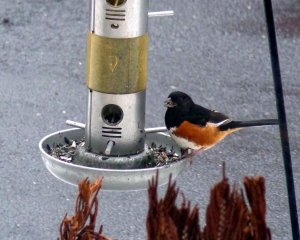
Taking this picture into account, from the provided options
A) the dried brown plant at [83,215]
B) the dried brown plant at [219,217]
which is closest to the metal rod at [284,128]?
the dried brown plant at [219,217]

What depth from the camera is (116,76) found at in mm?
2951

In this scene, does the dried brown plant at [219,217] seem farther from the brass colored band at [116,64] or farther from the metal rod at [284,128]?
the brass colored band at [116,64]

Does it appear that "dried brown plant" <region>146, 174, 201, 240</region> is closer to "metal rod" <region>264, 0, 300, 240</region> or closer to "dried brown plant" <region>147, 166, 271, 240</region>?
"dried brown plant" <region>147, 166, 271, 240</region>

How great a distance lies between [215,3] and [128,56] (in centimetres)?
578

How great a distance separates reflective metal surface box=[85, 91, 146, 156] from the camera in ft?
10.0

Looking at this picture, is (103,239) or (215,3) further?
(215,3)

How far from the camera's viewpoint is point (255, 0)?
8.62 meters

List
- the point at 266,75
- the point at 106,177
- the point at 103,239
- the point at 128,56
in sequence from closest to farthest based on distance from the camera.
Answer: the point at 103,239 < the point at 106,177 < the point at 128,56 < the point at 266,75

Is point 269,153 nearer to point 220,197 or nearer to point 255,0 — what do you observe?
point 255,0

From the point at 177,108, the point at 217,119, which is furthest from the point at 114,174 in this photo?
the point at 217,119

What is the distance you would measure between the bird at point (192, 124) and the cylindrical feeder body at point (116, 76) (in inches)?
5.2

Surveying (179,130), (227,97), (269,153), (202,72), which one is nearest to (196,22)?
(202,72)

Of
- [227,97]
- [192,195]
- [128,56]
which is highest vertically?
[128,56]

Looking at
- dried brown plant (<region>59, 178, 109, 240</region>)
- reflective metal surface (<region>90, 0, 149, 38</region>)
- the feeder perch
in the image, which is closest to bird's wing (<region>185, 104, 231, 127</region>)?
the feeder perch
